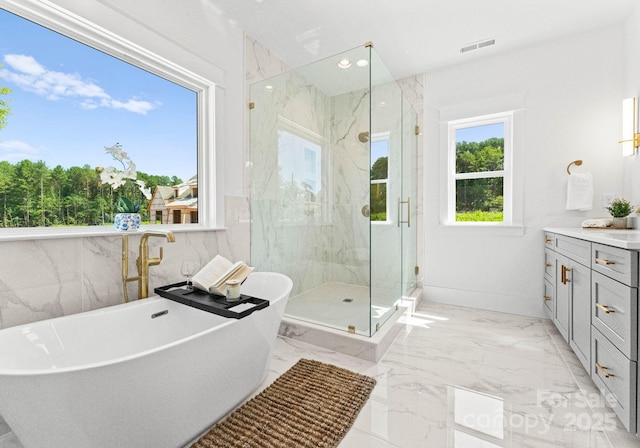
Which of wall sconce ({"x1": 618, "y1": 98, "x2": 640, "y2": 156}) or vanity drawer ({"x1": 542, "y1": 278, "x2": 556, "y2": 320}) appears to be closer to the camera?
wall sconce ({"x1": 618, "y1": 98, "x2": 640, "y2": 156})

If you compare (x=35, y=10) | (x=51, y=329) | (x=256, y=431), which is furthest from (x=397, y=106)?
(x=51, y=329)

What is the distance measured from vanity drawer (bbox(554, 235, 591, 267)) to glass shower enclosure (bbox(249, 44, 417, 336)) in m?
1.23

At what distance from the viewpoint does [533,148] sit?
274cm

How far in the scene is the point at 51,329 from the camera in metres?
1.22

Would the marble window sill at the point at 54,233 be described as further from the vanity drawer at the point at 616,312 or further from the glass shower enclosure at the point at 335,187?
the vanity drawer at the point at 616,312

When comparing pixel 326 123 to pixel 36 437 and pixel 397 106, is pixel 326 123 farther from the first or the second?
pixel 36 437

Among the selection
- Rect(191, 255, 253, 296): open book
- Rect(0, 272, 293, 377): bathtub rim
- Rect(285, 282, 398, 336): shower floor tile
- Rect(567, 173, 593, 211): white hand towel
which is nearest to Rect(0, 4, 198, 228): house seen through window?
Rect(0, 272, 293, 377): bathtub rim

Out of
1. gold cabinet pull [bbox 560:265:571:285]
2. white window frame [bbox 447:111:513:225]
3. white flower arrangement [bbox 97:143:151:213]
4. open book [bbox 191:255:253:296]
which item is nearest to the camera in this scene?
open book [bbox 191:255:253:296]

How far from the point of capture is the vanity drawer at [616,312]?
1.18 meters

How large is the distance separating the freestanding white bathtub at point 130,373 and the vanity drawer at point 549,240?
7.58ft

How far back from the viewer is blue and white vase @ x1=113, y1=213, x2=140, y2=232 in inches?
64.6

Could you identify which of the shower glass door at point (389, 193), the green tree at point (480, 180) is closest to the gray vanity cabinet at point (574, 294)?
the green tree at point (480, 180)

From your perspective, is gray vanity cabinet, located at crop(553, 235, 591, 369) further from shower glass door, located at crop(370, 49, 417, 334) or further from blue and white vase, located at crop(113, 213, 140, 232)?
blue and white vase, located at crop(113, 213, 140, 232)

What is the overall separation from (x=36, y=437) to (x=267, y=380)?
107 centimetres
